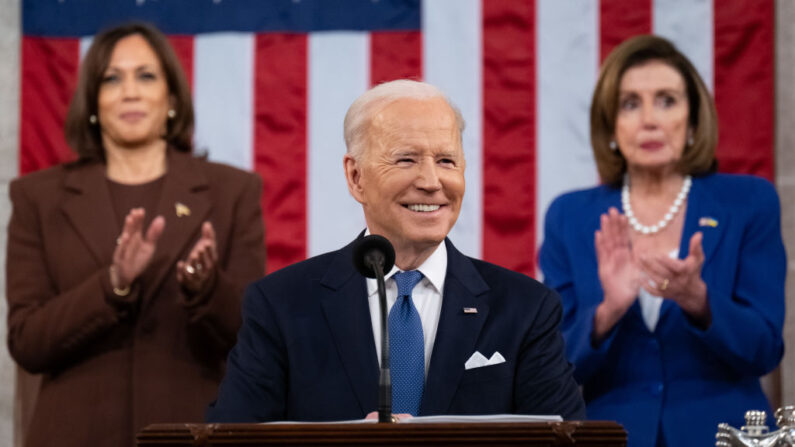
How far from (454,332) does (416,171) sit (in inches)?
14.7

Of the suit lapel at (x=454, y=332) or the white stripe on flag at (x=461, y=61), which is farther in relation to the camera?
the white stripe on flag at (x=461, y=61)

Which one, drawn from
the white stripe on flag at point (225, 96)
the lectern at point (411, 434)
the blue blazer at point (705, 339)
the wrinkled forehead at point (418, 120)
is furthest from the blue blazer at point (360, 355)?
the white stripe on flag at point (225, 96)

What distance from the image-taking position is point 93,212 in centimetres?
368

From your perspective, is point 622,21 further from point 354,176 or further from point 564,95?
point 354,176

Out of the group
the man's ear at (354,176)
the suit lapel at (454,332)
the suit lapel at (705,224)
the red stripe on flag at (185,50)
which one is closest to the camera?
the suit lapel at (454,332)

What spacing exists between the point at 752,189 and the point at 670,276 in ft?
1.68

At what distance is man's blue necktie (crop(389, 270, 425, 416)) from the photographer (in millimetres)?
2482

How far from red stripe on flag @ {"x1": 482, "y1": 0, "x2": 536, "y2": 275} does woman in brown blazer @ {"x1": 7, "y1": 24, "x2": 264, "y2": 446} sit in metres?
1.02

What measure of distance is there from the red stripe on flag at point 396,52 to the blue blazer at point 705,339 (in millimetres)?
1262

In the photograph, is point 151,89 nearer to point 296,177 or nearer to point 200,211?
point 200,211

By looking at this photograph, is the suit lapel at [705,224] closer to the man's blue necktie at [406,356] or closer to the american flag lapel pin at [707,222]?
the american flag lapel pin at [707,222]

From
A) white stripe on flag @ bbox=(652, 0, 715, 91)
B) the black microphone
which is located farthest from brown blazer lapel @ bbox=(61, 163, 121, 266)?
white stripe on flag @ bbox=(652, 0, 715, 91)

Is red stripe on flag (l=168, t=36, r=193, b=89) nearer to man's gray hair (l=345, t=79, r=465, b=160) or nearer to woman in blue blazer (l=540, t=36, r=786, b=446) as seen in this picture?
woman in blue blazer (l=540, t=36, r=786, b=446)

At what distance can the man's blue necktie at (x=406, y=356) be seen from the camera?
8.14ft
